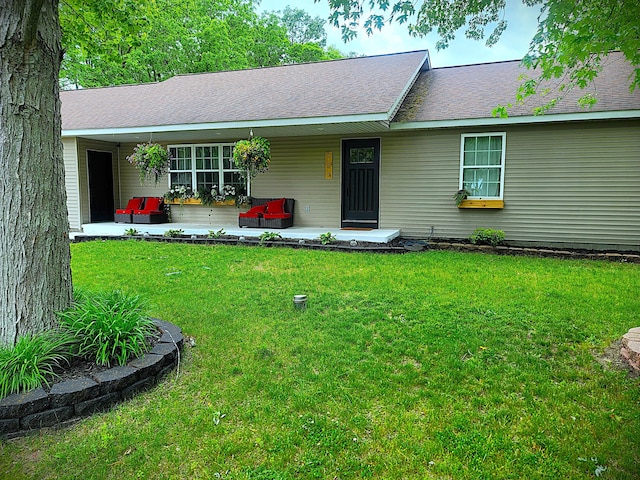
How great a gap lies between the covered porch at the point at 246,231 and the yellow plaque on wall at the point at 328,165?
1.23 m

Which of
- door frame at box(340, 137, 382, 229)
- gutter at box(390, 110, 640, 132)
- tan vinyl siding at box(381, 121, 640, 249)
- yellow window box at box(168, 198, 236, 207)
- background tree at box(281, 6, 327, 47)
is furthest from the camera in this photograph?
background tree at box(281, 6, 327, 47)

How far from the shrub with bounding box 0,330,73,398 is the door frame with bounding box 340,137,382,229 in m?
7.21

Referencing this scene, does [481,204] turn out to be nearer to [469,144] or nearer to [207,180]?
[469,144]

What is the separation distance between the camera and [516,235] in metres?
8.29

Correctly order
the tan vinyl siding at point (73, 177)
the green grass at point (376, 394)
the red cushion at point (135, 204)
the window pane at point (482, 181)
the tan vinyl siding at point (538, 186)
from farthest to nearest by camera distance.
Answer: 1. the red cushion at point (135, 204)
2. the tan vinyl siding at point (73, 177)
3. the window pane at point (482, 181)
4. the tan vinyl siding at point (538, 186)
5. the green grass at point (376, 394)

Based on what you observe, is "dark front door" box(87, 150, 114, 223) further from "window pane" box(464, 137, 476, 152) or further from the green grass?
"window pane" box(464, 137, 476, 152)

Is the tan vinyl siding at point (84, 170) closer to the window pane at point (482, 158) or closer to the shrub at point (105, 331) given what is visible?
the shrub at point (105, 331)

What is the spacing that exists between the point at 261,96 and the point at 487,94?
5.19 metres

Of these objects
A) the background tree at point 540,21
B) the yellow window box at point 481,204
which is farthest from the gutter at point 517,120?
the background tree at point 540,21

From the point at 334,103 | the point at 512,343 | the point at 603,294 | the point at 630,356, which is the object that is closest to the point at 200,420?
the point at 512,343

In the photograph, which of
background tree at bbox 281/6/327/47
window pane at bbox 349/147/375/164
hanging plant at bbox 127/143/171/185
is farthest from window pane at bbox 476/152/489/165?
background tree at bbox 281/6/327/47

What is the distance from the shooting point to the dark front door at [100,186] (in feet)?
36.2

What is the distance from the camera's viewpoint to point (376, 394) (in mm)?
2662

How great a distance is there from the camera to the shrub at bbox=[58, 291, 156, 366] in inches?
111
